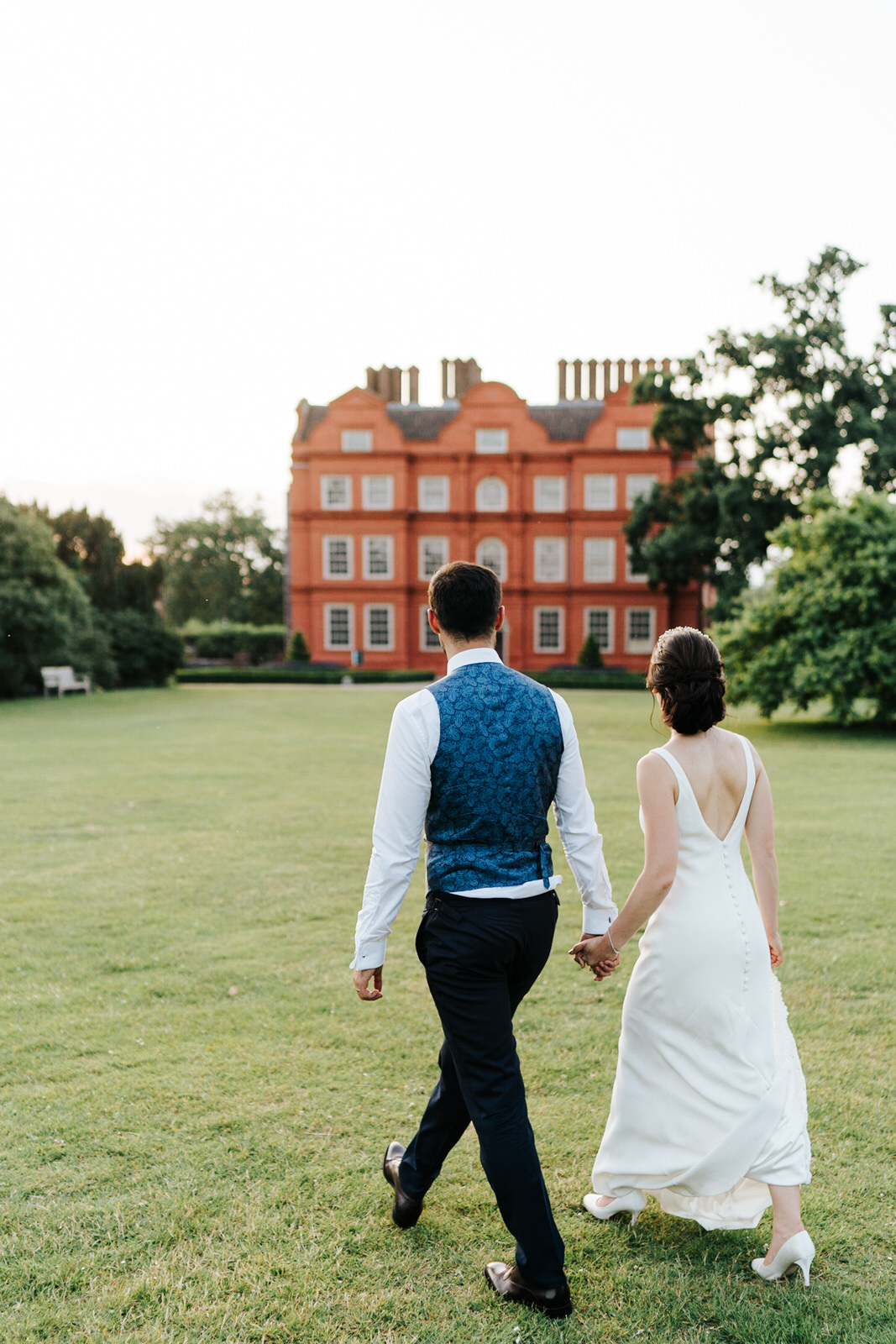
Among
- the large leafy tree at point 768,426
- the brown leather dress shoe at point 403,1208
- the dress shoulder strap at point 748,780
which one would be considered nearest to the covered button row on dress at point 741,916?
the dress shoulder strap at point 748,780

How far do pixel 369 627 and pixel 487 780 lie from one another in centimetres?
3952

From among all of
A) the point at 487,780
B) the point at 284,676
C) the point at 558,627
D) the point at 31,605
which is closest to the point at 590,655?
the point at 558,627

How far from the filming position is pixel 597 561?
4156 centimetres

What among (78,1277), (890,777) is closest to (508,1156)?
(78,1277)

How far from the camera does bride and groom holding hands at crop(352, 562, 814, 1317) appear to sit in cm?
265

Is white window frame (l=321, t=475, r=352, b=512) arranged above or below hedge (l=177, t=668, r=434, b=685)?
above

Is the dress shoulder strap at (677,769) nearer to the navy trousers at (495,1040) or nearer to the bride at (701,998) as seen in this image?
the bride at (701,998)

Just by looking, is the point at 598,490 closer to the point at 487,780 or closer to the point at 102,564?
the point at 102,564

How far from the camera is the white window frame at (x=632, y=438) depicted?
4047 cm

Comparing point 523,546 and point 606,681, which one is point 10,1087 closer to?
point 606,681

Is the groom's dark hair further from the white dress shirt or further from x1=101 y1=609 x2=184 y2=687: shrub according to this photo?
x1=101 y1=609 x2=184 y2=687: shrub

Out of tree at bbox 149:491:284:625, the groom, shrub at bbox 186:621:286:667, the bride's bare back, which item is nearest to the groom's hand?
the groom

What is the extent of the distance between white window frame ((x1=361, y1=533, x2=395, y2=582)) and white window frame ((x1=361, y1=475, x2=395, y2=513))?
113 cm

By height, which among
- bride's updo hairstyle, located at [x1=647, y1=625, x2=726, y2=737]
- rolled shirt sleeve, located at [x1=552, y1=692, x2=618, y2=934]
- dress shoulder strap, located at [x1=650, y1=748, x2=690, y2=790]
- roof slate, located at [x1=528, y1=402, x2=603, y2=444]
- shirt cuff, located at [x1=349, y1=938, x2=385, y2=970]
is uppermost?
roof slate, located at [x1=528, y1=402, x2=603, y2=444]
